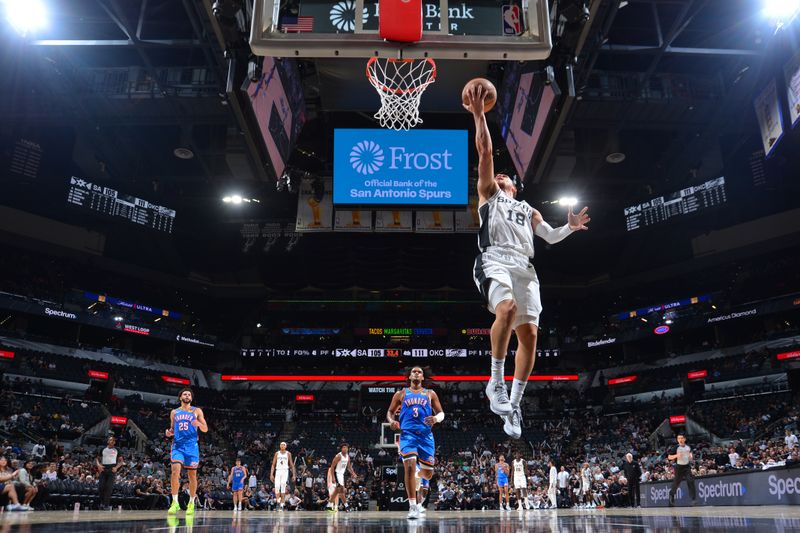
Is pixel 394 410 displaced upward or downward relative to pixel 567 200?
downward

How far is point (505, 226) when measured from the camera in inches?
207

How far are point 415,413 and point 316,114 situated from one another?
13.8m

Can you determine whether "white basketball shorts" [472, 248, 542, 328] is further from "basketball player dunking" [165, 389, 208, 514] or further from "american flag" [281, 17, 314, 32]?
"basketball player dunking" [165, 389, 208, 514]

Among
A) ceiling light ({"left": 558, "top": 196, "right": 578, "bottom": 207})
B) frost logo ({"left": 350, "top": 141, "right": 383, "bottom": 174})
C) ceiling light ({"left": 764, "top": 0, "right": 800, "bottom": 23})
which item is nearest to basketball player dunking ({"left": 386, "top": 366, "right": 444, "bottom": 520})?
frost logo ({"left": 350, "top": 141, "right": 383, "bottom": 174})

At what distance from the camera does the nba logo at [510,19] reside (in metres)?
6.75

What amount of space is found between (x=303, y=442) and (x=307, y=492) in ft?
33.5

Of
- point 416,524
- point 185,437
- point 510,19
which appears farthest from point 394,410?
point 510,19

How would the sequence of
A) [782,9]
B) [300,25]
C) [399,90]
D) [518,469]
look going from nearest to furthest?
[300,25] < [399,90] < [782,9] < [518,469]

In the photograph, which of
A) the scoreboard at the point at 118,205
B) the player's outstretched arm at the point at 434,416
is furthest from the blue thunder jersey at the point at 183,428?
the scoreboard at the point at 118,205

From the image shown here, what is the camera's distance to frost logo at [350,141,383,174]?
53.8 feet

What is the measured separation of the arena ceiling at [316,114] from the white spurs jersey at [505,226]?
7.58 meters

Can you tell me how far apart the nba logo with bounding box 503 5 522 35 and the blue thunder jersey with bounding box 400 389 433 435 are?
186 inches

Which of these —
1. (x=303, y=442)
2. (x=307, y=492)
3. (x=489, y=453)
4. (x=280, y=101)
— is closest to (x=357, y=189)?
(x=280, y=101)

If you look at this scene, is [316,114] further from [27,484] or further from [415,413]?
[415,413]
